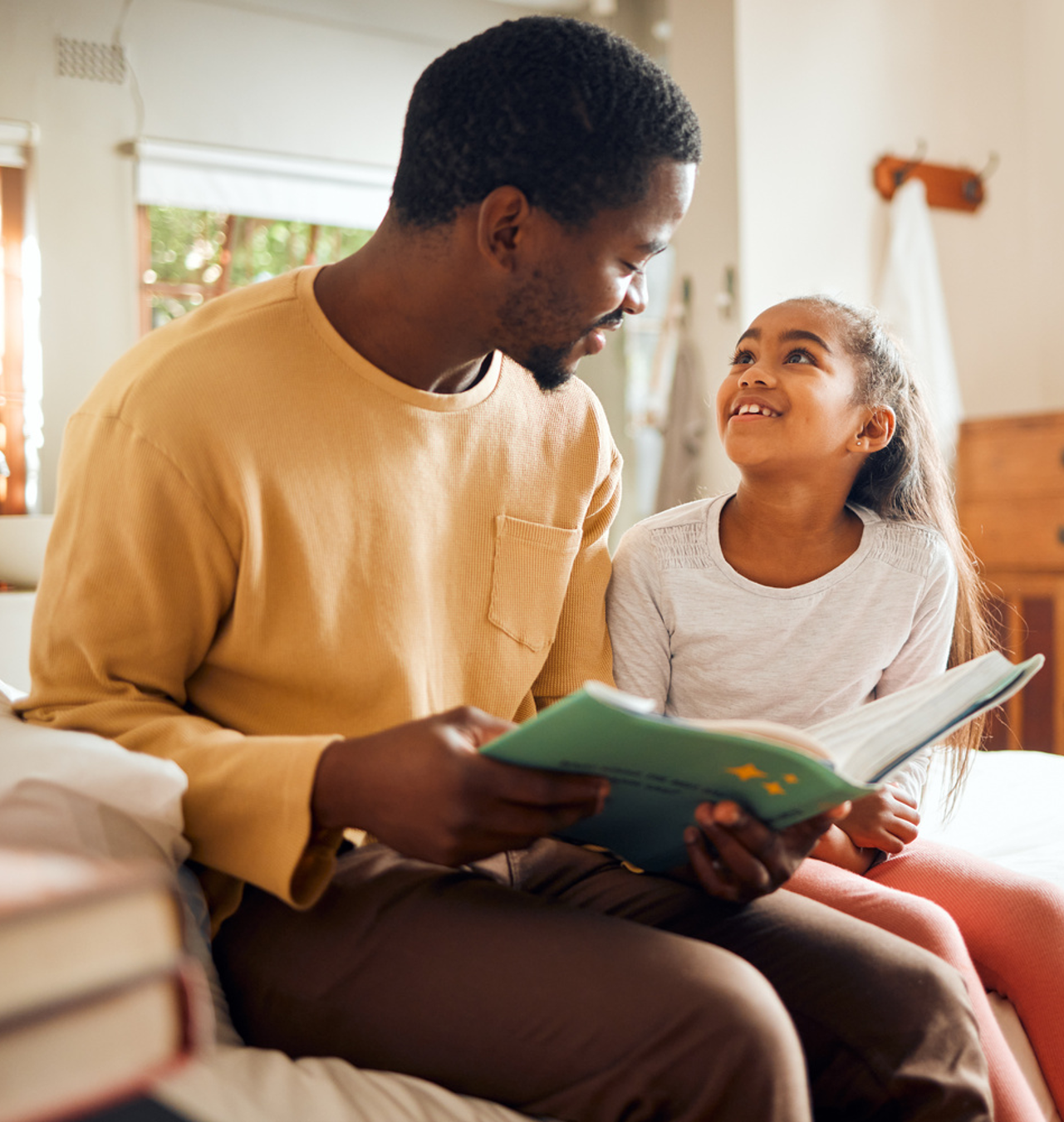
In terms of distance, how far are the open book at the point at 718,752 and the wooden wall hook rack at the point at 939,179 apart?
2.66 m

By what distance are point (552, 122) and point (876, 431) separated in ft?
2.07

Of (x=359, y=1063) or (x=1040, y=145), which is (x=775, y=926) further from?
(x=1040, y=145)

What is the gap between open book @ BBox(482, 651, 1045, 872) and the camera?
59 cm

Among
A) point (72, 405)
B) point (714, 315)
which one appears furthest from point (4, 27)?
point (714, 315)

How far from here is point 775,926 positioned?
813 millimetres

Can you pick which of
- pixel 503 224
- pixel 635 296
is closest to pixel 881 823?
pixel 635 296

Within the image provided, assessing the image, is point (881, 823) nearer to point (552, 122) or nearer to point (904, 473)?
point (904, 473)

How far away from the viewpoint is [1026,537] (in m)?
2.71

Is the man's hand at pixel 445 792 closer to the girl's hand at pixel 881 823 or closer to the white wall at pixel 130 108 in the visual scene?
the girl's hand at pixel 881 823

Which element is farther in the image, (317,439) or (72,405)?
(72,405)

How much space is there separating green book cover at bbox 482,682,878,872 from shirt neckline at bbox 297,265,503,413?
0.43 m

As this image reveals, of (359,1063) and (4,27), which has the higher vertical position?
(4,27)

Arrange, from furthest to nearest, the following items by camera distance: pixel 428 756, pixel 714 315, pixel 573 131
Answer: pixel 714 315 < pixel 573 131 < pixel 428 756

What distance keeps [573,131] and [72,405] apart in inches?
112
